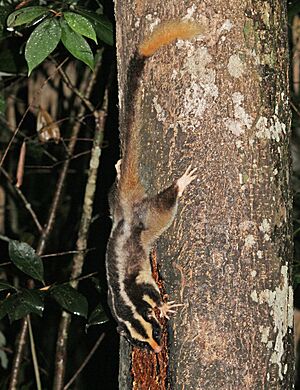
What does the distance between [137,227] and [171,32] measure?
59 cm

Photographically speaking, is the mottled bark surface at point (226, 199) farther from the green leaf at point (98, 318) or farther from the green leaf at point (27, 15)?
the green leaf at point (98, 318)

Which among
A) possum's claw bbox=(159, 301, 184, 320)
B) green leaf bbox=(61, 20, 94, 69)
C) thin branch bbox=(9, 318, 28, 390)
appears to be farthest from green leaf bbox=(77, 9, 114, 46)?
thin branch bbox=(9, 318, 28, 390)

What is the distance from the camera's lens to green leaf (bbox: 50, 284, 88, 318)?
2.57 metres

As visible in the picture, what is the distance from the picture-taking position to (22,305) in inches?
96.2

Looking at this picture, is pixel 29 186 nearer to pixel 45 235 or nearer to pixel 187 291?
pixel 45 235

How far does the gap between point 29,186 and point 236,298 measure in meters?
3.53

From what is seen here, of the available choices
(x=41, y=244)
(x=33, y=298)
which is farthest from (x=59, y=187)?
(x=33, y=298)

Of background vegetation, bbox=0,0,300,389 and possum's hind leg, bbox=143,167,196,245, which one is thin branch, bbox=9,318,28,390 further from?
possum's hind leg, bbox=143,167,196,245

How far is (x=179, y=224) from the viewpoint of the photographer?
181cm

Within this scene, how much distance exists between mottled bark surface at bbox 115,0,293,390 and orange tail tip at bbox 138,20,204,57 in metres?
0.02

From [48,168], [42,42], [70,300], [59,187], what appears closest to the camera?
[42,42]

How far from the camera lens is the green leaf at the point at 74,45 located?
6.59 ft

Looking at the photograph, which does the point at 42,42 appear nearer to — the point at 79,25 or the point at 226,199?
the point at 79,25

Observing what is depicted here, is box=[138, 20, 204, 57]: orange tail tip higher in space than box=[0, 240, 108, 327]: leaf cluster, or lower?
higher
